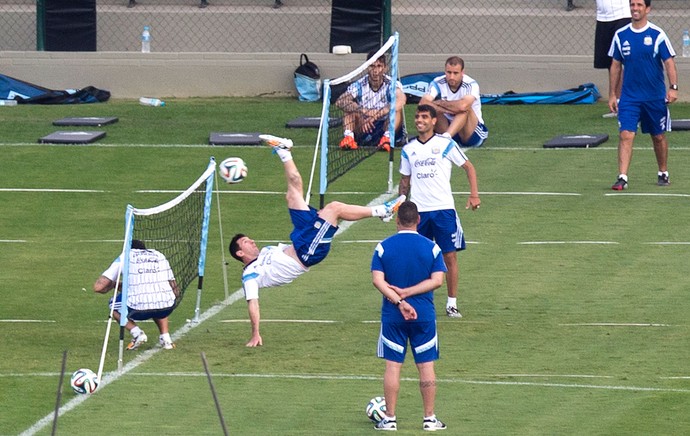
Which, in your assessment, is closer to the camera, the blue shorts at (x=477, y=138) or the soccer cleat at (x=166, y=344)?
the soccer cleat at (x=166, y=344)

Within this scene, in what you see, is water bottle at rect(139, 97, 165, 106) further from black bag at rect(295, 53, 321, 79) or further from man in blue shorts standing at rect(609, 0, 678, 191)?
man in blue shorts standing at rect(609, 0, 678, 191)

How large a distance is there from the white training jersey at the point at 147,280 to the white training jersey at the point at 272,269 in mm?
719

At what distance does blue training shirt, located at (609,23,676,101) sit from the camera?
19719 millimetres

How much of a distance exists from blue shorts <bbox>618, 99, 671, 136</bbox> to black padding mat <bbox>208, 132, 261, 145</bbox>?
6.28m

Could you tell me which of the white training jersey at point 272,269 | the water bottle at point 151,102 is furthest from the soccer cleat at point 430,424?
the water bottle at point 151,102

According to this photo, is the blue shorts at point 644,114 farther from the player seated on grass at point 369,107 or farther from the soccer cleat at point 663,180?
the player seated on grass at point 369,107

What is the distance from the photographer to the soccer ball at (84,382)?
12.5m

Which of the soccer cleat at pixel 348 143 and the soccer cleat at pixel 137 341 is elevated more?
the soccer cleat at pixel 137 341

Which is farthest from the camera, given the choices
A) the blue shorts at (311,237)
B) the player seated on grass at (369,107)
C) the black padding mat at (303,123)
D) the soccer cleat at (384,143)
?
the black padding mat at (303,123)

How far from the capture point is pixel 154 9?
109 feet

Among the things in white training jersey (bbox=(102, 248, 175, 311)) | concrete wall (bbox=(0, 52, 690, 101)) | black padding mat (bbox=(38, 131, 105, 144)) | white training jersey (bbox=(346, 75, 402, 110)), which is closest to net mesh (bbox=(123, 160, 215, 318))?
white training jersey (bbox=(102, 248, 175, 311))

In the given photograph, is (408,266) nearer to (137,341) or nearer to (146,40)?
(137,341)

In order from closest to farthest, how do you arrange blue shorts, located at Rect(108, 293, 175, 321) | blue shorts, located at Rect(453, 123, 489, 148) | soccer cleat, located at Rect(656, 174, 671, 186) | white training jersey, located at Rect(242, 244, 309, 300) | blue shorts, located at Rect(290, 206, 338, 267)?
blue shorts, located at Rect(108, 293, 175, 321) → white training jersey, located at Rect(242, 244, 309, 300) → blue shorts, located at Rect(290, 206, 338, 267) → soccer cleat, located at Rect(656, 174, 671, 186) → blue shorts, located at Rect(453, 123, 489, 148)

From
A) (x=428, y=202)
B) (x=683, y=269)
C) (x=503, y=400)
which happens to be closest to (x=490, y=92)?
(x=683, y=269)
